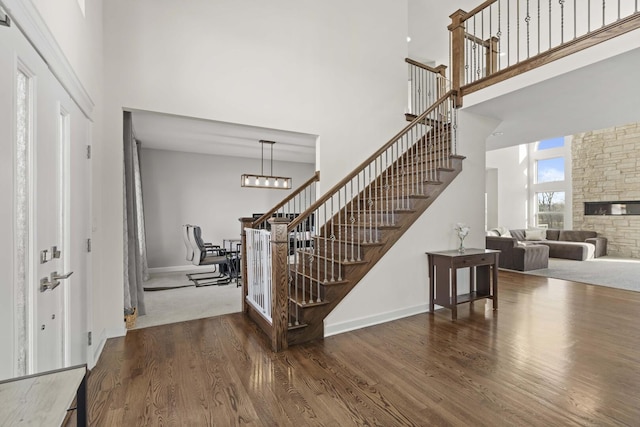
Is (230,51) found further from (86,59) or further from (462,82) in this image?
(462,82)

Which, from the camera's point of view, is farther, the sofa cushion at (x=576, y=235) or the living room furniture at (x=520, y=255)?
the sofa cushion at (x=576, y=235)

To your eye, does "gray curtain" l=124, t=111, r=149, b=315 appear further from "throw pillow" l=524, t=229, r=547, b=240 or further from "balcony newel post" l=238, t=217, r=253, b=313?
"throw pillow" l=524, t=229, r=547, b=240

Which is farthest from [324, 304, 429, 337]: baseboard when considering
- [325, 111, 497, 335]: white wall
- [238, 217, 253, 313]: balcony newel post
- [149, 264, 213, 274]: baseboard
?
[149, 264, 213, 274]: baseboard

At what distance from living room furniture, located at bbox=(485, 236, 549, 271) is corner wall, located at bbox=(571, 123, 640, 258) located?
4.06m

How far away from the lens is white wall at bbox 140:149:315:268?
6.85m

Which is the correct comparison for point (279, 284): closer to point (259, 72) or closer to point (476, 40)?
point (259, 72)

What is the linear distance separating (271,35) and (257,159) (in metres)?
4.28

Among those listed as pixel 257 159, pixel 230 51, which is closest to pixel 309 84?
pixel 230 51

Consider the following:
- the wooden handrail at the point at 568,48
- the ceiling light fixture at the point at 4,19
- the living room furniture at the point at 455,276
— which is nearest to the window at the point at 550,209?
the living room furniture at the point at 455,276

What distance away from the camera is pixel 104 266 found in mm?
3084

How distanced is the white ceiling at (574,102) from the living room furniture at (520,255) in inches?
97.2

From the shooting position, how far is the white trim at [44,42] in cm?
133

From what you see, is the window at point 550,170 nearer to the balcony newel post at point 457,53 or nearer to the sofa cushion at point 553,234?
the sofa cushion at point 553,234

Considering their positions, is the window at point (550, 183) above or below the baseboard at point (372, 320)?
above
